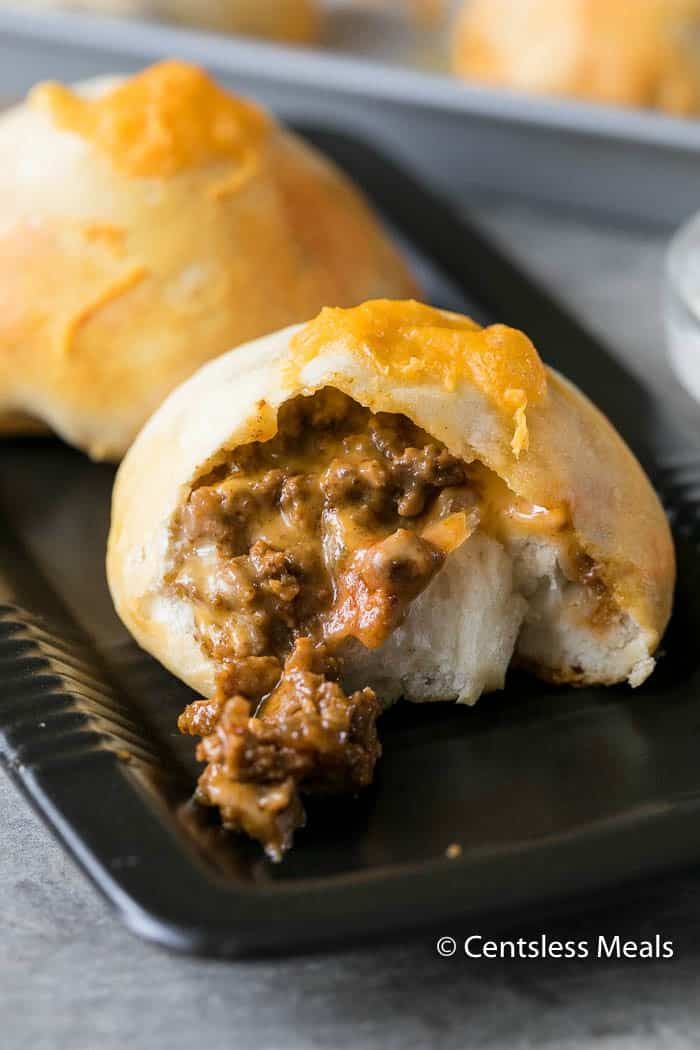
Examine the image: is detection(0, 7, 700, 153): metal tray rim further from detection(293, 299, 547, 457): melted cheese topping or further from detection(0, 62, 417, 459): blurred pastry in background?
detection(293, 299, 547, 457): melted cheese topping

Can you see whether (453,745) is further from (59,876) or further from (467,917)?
(59,876)

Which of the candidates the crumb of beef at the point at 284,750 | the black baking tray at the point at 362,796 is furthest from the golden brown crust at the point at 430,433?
the crumb of beef at the point at 284,750

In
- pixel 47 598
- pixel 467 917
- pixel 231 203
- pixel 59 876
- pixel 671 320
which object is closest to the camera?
pixel 467 917

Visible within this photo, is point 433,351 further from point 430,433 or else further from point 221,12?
point 221,12

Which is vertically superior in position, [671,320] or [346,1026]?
[671,320]

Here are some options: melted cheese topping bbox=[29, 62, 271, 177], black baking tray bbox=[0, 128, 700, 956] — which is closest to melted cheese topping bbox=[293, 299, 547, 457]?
black baking tray bbox=[0, 128, 700, 956]

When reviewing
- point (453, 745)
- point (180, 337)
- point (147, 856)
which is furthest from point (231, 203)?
point (147, 856)

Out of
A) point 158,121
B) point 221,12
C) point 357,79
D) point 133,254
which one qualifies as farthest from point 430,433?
point 221,12
